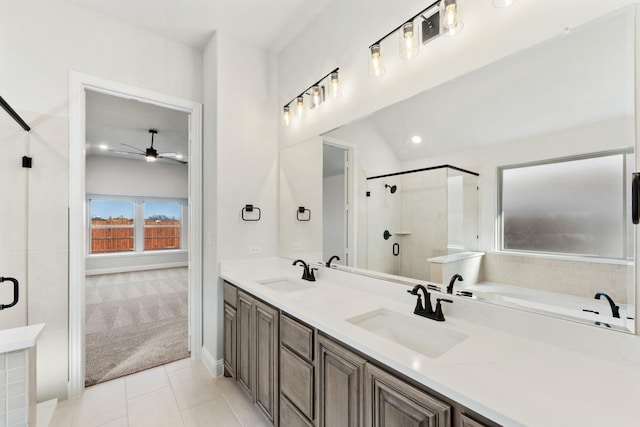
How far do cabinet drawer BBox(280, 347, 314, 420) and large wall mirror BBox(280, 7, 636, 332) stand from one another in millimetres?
718

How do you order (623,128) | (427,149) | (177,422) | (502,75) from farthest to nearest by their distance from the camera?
(177,422) → (427,149) → (502,75) → (623,128)

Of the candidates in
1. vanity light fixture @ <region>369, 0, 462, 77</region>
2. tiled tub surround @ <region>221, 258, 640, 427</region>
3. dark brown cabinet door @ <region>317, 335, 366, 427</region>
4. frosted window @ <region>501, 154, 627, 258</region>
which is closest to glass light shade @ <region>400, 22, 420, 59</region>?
vanity light fixture @ <region>369, 0, 462, 77</region>

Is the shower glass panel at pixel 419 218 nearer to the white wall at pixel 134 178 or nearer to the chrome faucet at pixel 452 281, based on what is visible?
the chrome faucet at pixel 452 281

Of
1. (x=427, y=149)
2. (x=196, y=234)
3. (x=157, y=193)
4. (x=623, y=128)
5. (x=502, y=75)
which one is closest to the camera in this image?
(x=623, y=128)

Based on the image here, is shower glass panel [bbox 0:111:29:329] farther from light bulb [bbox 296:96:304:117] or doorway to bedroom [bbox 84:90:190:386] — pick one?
light bulb [bbox 296:96:304:117]

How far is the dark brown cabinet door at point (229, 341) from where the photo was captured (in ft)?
7.37

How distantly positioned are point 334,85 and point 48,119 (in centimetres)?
221

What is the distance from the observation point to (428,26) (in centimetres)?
148

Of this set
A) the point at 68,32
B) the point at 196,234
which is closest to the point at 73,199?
the point at 196,234

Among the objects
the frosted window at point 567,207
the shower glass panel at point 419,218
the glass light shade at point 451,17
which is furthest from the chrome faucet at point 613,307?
the glass light shade at point 451,17

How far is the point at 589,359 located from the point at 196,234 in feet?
9.28

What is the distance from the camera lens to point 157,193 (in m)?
7.33

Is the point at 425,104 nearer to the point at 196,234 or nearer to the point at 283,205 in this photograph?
the point at 283,205

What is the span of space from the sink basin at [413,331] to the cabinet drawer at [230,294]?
119cm
